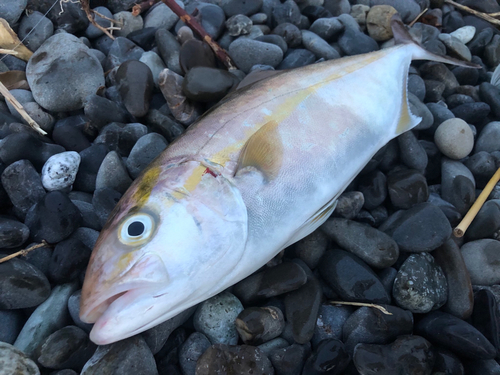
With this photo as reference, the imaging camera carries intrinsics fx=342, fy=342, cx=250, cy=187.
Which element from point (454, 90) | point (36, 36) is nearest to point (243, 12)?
point (36, 36)

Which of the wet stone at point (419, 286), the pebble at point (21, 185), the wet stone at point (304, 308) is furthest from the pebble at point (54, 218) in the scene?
the wet stone at point (419, 286)

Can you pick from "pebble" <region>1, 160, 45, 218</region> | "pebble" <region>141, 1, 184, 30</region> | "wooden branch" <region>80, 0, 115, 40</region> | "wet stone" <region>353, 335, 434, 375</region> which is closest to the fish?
"wet stone" <region>353, 335, 434, 375</region>

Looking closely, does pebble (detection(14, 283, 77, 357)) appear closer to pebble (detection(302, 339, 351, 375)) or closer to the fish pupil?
the fish pupil

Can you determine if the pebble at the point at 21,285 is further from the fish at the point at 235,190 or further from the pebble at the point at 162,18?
the pebble at the point at 162,18

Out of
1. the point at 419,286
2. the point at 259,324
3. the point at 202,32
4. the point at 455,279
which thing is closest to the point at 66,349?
the point at 259,324

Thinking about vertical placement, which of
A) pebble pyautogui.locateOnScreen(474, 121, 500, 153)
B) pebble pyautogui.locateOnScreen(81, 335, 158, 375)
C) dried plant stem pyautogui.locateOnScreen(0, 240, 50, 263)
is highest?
dried plant stem pyautogui.locateOnScreen(0, 240, 50, 263)
